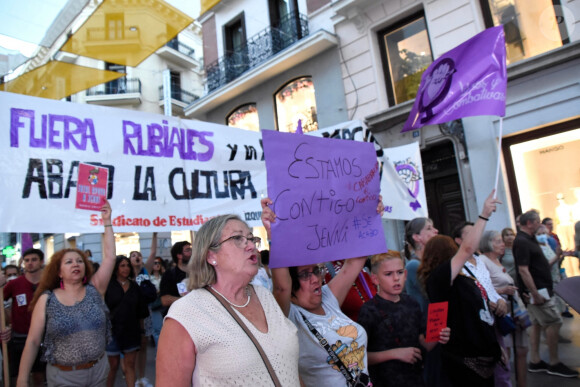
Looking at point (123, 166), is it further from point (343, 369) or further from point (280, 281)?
point (343, 369)

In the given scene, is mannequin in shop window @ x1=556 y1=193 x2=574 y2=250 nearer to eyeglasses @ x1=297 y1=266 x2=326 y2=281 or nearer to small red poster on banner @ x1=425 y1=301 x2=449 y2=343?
small red poster on banner @ x1=425 y1=301 x2=449 y2=343

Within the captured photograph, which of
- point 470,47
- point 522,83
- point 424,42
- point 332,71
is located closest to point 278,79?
point 332,71

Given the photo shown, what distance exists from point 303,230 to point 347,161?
2.40 feet

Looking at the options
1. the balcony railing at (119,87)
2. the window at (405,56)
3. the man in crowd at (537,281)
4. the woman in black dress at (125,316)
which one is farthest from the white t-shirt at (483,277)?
the balcony railing at (119,87)

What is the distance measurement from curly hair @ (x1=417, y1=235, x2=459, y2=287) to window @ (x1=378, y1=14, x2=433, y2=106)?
724 cm

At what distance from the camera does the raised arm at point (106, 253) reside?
3418 mm

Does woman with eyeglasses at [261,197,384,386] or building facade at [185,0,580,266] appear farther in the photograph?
building facade at [185,0,580,266]

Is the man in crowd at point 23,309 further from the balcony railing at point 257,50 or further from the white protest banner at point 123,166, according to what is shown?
the balcony railing at point 257,50

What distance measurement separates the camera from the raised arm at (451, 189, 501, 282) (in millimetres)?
3004

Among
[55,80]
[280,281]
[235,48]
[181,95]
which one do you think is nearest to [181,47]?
[181,95]

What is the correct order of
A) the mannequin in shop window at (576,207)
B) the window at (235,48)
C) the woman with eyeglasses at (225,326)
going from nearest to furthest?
the woman with eyeglasses at (225,326) → the mannequin in shop window at (576,207) → the window at (235,48)

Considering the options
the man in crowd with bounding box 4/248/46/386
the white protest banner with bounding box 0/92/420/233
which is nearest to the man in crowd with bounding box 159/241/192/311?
the white protest banner with bounding box 0/92/420/233

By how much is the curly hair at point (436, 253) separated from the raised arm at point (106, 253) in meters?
2.68

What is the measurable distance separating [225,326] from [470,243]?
203 centimetres
